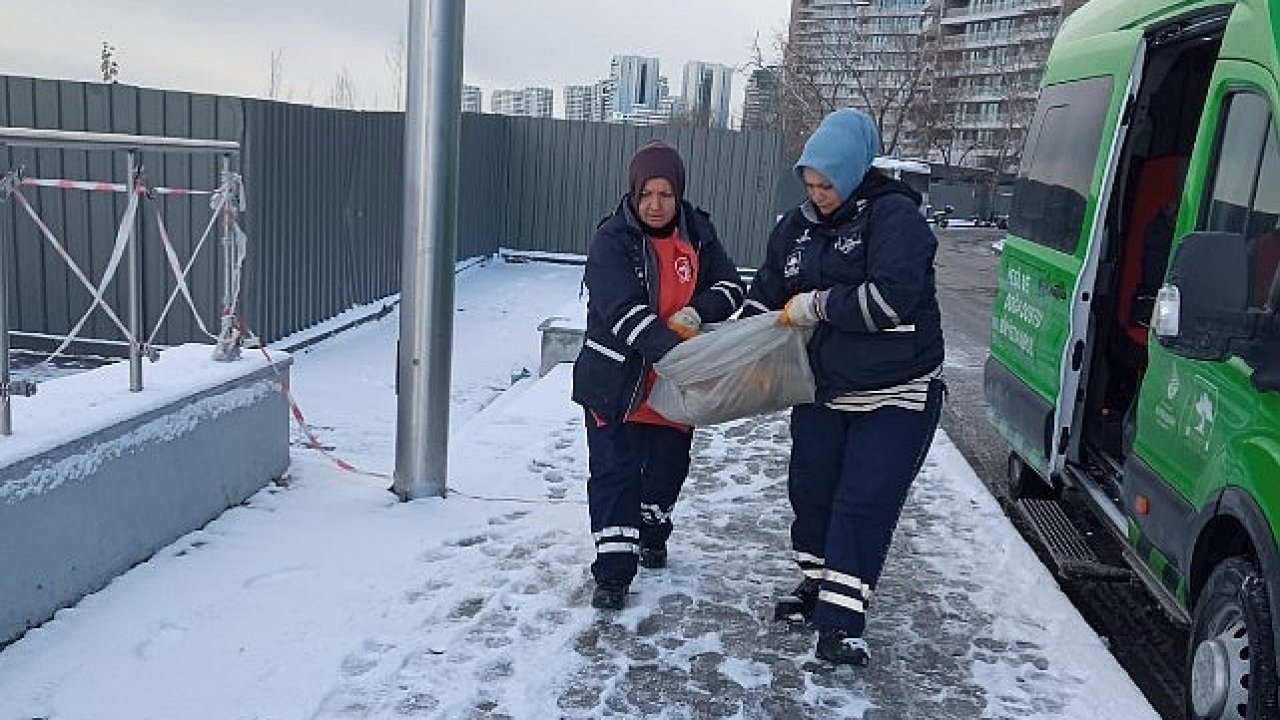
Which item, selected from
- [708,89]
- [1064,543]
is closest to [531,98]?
[708,89]

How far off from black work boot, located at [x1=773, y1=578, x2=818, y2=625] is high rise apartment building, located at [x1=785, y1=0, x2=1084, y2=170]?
40451 millimetres

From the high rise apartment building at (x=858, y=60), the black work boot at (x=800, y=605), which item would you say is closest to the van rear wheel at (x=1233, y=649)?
the black work boot at (x=800, y=605)

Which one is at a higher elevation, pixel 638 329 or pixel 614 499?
pixel 638 329

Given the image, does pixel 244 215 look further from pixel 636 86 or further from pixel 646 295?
pixel 636 86

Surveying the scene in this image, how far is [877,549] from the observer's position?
3.80m

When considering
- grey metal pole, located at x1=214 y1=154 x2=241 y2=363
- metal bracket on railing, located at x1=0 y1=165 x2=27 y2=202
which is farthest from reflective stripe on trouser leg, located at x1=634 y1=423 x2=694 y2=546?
metal bracket on railing, located at x1=0 y1=165 x2=27 y2=202

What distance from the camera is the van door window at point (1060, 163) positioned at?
5301 mm

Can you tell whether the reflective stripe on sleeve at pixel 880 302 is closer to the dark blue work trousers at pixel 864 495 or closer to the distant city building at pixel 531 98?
the dark blue work trousers at pixel 864 495

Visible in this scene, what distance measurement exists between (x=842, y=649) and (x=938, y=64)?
A: 61176 millimetres

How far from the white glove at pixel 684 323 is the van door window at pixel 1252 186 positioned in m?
1.82

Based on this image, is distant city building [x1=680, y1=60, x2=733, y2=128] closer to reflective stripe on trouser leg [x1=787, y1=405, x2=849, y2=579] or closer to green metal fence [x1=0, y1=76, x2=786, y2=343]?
green metal fence [x1=0, y1=76, x2=786, y2=343]

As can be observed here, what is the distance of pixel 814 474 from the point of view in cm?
404

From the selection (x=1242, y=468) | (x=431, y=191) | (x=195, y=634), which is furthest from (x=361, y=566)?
(x=1242, y=468)

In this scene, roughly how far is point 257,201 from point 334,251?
1883mm
